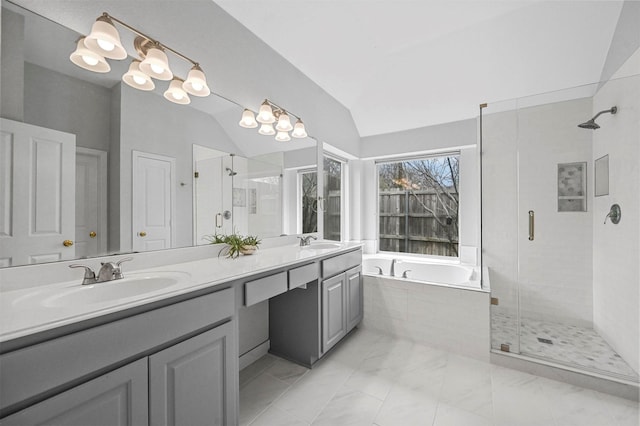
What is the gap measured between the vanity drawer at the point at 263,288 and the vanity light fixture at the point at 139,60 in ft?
3.97

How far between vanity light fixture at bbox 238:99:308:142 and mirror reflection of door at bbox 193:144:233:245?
368mm

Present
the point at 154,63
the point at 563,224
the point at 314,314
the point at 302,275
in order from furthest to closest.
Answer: the point at 563,224
the point at 314,314
the point at 302,275
the point at 154,63

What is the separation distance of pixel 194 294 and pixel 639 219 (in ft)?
9.21

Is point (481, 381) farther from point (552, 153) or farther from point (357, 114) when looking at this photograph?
point (357, 114)

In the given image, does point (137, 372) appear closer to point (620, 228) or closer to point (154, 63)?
point (154, 63)

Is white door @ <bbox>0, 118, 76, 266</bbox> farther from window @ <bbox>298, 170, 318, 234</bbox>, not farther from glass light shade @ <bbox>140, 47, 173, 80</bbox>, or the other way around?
window @ <bbox>298, 170, 318, 234</bbox>

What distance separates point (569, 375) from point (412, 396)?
1129 millimetres

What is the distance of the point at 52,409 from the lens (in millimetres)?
743

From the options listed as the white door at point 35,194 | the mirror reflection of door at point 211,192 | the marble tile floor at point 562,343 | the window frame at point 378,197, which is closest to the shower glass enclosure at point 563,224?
the marble tile floor at point 562,343

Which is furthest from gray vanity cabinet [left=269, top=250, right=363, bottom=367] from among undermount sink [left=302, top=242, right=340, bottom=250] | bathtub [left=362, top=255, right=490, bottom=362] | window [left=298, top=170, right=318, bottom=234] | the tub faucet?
the tub faucet

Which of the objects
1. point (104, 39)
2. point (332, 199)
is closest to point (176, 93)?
point (104, 39)

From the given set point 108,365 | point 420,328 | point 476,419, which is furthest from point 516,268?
point 108,365

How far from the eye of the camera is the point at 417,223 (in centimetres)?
367

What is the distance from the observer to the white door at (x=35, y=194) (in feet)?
3.37
